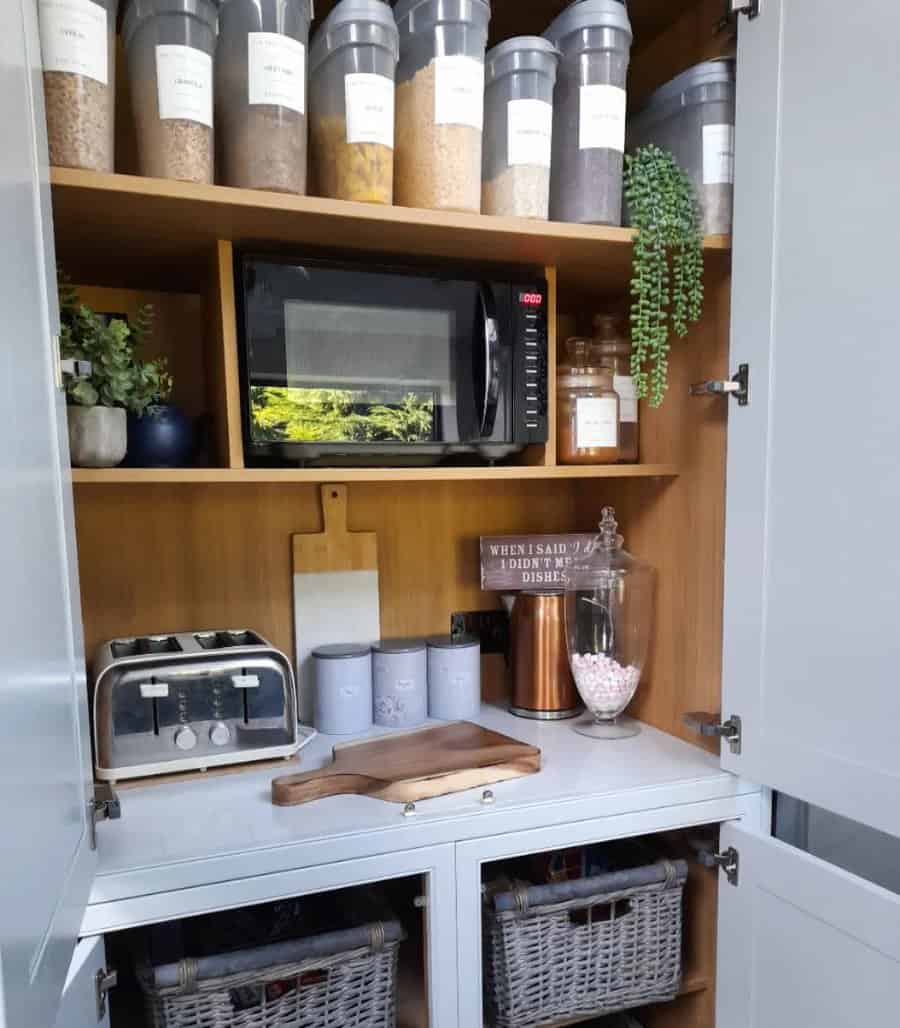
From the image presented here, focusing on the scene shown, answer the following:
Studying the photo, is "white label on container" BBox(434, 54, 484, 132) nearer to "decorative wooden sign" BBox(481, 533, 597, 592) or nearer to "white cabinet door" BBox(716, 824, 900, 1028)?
"decorative wooden sign" BBox(481, 533, 597, 592)

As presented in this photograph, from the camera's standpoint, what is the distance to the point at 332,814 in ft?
3.61

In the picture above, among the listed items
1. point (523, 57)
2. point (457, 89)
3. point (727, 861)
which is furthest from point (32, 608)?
point (727, 861)

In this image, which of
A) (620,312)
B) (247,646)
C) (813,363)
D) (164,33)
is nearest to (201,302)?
(164,33)

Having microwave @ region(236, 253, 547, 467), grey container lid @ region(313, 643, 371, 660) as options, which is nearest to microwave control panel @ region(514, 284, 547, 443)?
microwave @ region(236, 253, 547, 467)

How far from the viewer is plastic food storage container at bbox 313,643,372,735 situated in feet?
4.69

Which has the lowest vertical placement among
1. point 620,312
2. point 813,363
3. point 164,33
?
point 813,363

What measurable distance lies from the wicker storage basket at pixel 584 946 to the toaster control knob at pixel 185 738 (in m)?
0.52

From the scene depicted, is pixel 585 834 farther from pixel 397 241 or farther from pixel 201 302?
pixel 201 302

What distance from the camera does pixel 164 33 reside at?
0.97 meters

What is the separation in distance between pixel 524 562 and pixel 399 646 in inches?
11.6

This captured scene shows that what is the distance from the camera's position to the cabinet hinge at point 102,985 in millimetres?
924

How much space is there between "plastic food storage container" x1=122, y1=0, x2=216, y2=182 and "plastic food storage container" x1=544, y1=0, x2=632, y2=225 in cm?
51

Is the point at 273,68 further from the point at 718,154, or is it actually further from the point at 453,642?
the point at 453,642

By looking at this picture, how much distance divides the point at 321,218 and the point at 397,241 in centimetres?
16
